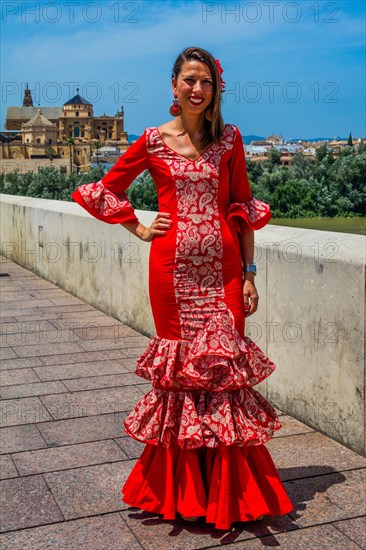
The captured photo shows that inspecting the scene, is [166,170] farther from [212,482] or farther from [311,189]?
[311,189]

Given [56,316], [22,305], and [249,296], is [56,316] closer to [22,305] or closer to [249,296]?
[22,305]

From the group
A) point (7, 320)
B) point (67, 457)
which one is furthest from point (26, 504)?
point (7, 320)

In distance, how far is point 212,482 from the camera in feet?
11.5

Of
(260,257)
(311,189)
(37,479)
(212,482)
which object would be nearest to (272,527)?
(212,482)

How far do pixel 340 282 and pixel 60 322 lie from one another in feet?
14.0

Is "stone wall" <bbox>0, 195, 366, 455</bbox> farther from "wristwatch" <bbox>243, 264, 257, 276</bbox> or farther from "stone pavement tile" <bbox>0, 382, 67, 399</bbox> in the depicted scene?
"stone pavement tile" <bbox>0, 382, 67, 399</bbox>

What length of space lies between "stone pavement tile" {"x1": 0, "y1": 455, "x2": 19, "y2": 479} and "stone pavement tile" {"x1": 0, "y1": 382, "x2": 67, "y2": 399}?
1.19m

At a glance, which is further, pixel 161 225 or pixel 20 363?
pixel 20 363

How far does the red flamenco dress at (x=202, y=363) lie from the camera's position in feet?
11.4

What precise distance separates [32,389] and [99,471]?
1.66 meters

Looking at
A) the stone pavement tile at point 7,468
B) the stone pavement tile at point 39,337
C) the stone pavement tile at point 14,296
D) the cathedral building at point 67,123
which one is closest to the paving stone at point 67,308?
the stone pavement tile at point 14,296

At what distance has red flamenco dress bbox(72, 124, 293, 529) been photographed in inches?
137

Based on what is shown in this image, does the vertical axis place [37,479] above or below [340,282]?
below

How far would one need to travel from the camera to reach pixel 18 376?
6.16 m
